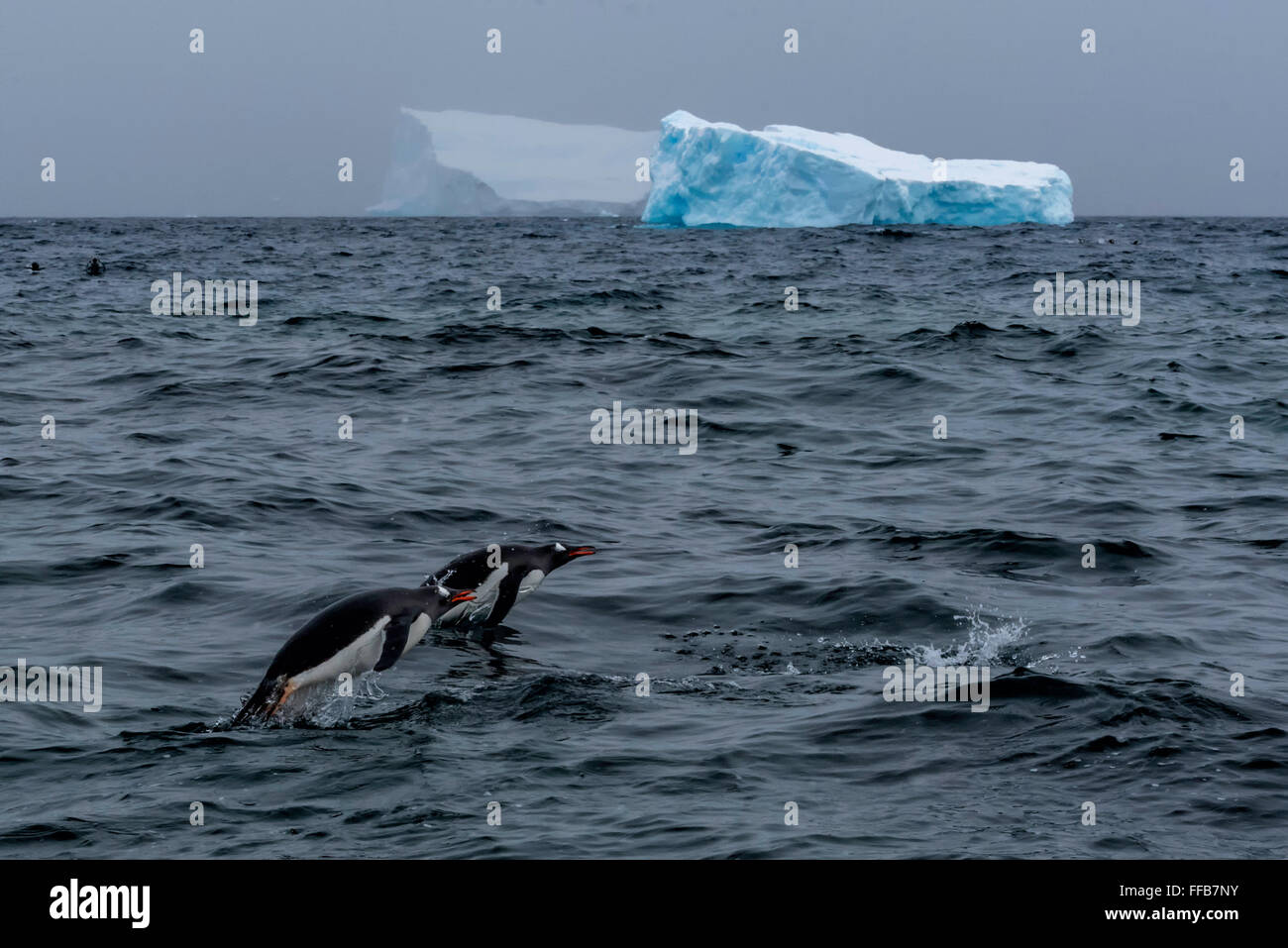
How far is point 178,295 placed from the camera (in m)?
31.1

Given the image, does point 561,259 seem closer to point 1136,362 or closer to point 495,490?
point 1136,362

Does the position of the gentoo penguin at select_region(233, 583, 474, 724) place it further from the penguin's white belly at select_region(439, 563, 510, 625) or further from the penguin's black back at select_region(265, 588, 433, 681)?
the penguin's white belly at select_region(439, 563, 510, 625)

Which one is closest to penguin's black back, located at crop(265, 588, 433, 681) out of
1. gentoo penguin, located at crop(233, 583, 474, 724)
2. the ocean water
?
gentoo penguin, located at crop(233, 583, 474, 724)

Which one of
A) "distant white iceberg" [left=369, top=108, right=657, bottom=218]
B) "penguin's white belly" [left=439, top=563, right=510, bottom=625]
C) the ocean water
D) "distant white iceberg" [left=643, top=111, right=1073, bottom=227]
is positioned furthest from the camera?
"distant white iceberg" [left=369, top=108, right=657, bottom=218]

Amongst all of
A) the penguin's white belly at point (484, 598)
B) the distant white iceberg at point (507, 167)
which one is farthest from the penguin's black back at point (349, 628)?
the distant white iceberg at point (507, 167)

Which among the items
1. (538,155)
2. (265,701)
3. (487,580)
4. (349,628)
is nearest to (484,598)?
(487,580)

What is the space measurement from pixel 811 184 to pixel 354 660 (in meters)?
58.6

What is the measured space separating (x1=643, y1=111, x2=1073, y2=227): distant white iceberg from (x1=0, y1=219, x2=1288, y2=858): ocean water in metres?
39.8

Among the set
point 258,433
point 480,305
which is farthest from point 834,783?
point 480,305

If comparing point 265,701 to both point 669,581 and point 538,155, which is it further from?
point 538,155

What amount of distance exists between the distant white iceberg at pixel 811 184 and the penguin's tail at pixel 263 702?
55.7 m

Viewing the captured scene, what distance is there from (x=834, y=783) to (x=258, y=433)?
10198 mm

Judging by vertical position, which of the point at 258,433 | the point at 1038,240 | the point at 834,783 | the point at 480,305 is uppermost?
the point at 1038,240

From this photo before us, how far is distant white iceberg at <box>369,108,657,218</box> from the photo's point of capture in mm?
100188
